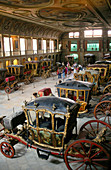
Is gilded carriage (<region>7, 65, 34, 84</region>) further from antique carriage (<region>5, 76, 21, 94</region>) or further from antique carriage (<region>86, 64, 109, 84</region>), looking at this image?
antique carriage (<region>86, 64, 109, 84</region>)

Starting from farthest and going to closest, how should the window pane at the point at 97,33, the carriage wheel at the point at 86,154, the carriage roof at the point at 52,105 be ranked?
the window pane at the point at 97,33 < the carriage roof at the point at 52,105 < the carriage wheel at the point at 86,154

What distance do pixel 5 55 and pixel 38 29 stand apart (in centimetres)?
944

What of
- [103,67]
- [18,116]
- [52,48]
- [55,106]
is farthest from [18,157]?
[52,48]

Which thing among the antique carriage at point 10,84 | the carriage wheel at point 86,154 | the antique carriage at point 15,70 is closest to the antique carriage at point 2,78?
the antique carriage at point 10,84

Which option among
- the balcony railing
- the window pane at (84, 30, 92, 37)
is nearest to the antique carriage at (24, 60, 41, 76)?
the balcony railing

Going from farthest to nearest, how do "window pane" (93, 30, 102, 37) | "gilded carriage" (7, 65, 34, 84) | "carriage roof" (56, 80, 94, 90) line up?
"window pane" (93, 30, 102, 37) → "gilded carriage" (7, 65, 34, 84) → "carriage roof" (56, 80, 94, 90)

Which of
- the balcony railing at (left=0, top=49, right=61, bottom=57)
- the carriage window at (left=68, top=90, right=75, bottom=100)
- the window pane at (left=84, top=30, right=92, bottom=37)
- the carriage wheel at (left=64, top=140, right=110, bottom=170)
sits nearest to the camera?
the carriage wheel at (left=64, top=140, right=110, bottom=170)

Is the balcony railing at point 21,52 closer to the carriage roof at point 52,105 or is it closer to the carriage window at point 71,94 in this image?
the carriage window at point 71,94

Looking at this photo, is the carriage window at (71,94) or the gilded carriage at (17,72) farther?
the gilded carriage at (17,72)

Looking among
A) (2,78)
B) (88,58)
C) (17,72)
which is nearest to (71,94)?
(2,78)

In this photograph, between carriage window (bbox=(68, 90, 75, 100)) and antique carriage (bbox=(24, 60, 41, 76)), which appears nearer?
carriage window (bbox=(68, 90, 75, 100))

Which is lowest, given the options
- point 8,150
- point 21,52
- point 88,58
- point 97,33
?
point 8,150

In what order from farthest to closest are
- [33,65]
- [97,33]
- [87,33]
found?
[87,33]
[97,33]
[33,65]

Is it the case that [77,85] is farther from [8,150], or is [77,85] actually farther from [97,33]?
[97,33]
